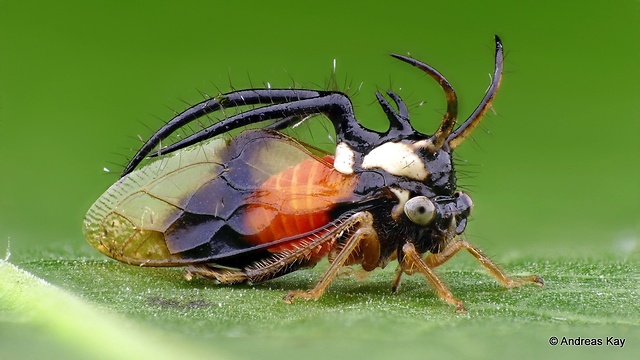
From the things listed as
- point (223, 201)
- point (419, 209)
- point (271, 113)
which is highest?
point (271, 113)

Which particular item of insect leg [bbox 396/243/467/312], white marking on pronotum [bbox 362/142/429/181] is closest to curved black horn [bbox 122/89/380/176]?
white marking on pronotum [bbox 362/142/429/181]

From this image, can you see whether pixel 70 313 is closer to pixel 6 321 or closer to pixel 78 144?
pixel 6 321

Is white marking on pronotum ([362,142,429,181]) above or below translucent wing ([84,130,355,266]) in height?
above

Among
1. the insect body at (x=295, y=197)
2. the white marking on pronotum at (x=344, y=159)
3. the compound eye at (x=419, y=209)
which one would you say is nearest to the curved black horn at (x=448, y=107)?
the insect body at (x=295, y=197)

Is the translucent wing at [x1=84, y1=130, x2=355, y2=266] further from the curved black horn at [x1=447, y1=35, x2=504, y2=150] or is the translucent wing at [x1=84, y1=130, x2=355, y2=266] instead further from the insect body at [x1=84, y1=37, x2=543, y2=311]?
the curved black horn at [x1=447, y1=35, x2=504, y2=150]

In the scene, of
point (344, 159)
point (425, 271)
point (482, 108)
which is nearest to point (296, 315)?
point (425, 271)

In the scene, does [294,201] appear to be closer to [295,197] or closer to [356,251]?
[295,197]

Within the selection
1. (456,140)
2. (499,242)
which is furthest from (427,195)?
(499,242)
